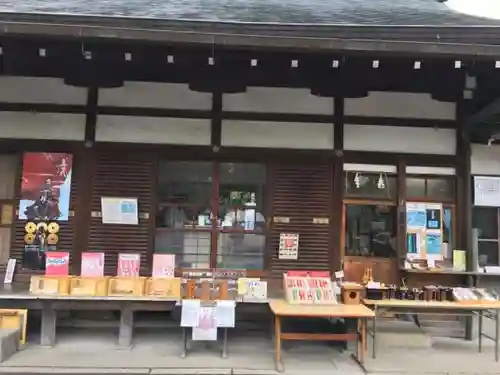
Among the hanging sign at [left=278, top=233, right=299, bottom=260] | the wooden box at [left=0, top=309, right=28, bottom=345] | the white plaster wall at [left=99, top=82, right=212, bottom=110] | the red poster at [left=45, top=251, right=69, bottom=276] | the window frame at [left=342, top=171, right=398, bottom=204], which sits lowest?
the wooden box at [left=0, top=309, right=28, bottom=345]

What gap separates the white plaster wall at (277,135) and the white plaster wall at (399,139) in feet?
1.15

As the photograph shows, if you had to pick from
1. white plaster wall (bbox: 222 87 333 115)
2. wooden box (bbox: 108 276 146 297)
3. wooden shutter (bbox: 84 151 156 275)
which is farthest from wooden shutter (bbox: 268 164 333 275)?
wooden box (bbox: 108 276 146 297)

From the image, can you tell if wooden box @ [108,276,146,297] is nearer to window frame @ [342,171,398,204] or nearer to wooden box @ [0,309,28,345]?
wooden box @ [0,309,28,345]

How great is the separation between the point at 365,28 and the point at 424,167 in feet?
7.96

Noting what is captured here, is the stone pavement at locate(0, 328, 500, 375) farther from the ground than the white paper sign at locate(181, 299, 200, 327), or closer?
closer

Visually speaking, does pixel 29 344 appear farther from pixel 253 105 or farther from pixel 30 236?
pixel 253 105

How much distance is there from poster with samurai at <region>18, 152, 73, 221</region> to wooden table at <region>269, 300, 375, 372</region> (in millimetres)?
3279

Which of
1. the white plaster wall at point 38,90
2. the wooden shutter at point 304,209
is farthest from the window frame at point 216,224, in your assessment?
the white plaster wall at point 38,90

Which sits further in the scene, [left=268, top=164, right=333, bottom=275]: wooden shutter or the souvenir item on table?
[left=268, top=164, right=333, bottom=275]: wooden shutter

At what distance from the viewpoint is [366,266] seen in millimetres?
7523

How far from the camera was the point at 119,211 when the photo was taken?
23.8 ft

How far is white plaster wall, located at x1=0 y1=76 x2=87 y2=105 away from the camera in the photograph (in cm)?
728

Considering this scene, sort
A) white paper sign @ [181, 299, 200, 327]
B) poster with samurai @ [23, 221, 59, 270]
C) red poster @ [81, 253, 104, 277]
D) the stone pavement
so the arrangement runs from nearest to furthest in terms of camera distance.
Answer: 1. the stone pavement
2. white paper sign @ [181, 299, 200, 327]
3. red poster @ [81, 253, 104, 277]
4. poster with samurai @ [23, 221, 59, 270]

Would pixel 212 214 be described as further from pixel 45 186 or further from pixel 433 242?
pixel 433 242
